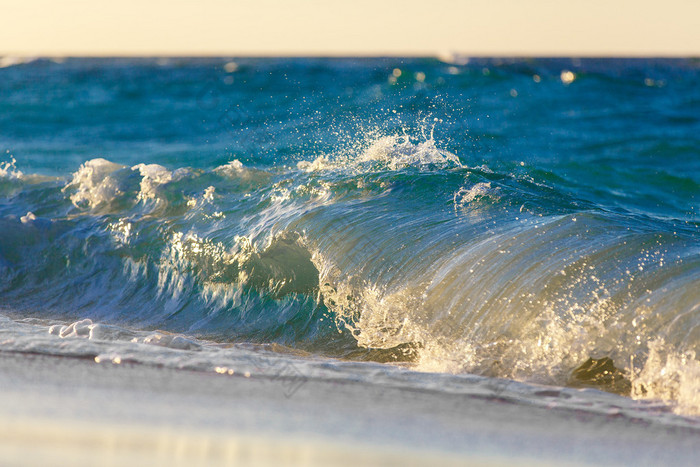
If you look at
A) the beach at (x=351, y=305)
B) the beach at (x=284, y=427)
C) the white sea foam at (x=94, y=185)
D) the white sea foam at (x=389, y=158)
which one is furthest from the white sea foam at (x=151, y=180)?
the beach at (x=284, y=427)

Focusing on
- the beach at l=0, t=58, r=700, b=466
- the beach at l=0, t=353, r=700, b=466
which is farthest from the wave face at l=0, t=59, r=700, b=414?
the beach at l=0, t=353, r=700, b=466

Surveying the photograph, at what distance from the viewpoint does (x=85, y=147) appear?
977cm

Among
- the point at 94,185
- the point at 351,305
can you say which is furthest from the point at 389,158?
the point at 94,185

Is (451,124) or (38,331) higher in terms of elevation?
(451,124)

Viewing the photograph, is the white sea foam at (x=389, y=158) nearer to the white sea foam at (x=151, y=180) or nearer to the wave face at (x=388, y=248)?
the wave face at (x=388, y=248)

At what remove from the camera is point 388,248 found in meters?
3.62

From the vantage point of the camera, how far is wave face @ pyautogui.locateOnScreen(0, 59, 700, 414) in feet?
9.04

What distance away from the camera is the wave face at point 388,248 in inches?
108

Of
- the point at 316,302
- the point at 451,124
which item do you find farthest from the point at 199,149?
the point at 316,302

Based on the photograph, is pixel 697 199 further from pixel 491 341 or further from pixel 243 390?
pixel 243 390

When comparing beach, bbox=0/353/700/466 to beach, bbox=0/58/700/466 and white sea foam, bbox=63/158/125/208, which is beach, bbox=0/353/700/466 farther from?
white sea foam, bbox=63/158/125/208

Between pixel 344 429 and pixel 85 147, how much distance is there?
8.92 metres

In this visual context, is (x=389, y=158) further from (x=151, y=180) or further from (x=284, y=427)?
(x=284, y=427)

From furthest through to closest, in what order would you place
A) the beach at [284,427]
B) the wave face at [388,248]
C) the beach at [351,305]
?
the wave face at [388,248], the beach at [351,305], the beach at [284,427]
